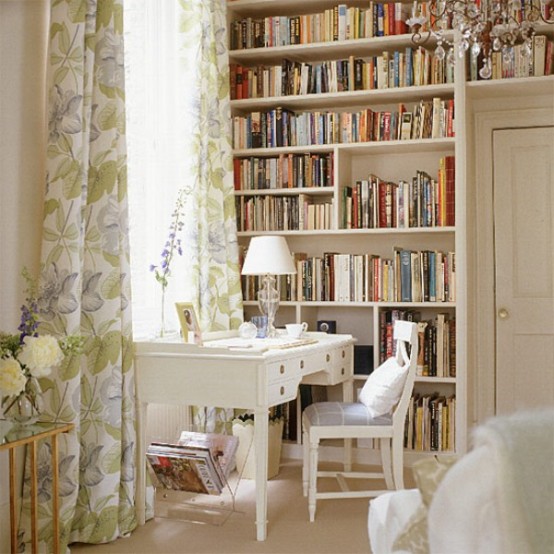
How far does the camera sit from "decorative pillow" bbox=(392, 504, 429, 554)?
1.43m

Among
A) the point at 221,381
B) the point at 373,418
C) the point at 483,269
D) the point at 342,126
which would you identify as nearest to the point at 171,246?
the point at 221,381

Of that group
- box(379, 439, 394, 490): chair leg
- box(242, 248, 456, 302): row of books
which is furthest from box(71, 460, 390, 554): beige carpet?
box(242, 248, 456, 302): row of books

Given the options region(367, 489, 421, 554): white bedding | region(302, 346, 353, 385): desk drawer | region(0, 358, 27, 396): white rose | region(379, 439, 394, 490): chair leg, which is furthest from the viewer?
region(302, 346, 353, 385): desk drawer

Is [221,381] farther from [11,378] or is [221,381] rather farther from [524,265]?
[524,265]

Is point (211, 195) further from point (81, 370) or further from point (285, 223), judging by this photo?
point (81, 370)

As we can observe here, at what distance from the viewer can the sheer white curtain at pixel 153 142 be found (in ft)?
12.8

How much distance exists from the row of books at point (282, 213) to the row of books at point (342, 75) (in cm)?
63

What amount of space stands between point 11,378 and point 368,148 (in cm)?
265

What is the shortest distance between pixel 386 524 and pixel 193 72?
301 centimetres

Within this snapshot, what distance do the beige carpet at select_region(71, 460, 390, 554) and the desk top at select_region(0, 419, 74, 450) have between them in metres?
0.67

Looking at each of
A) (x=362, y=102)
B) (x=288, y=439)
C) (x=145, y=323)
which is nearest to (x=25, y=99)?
(x=145, y=323)

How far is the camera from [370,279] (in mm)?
4434

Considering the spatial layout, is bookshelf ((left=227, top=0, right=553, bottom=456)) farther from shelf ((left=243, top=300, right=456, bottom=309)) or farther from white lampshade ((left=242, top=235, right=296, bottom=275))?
white lampshade ((left=242, top=235, right=296, bottom=275))

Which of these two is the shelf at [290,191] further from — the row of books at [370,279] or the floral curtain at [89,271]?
the floral curtain at [89,271]
